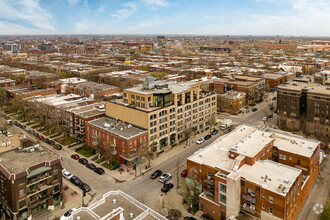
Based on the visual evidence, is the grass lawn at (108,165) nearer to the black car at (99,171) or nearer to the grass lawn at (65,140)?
the black car at (99,171)

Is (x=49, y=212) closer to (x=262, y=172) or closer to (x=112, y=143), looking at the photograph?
(x=112, y=143)

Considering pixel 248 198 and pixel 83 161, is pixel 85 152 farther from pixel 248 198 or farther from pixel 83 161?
pixel 248 198

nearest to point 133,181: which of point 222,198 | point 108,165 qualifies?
point 108,165

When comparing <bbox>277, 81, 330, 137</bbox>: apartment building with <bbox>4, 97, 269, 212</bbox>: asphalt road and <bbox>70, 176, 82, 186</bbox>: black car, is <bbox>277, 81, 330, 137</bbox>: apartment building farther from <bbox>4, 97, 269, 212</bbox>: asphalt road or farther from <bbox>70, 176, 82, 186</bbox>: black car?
<bbox>70, 176, 82, 186</bbox>: black car

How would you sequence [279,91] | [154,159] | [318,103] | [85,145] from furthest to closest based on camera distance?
1. [279,91]
2. [318,103]
3. [85,145]
4. [154,159]

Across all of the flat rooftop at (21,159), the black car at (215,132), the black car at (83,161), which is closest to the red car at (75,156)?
the black car at (83,161)

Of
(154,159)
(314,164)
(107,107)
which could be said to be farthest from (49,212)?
(314,164)

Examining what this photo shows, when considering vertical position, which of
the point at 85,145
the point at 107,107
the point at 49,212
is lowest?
the point at 49,212
